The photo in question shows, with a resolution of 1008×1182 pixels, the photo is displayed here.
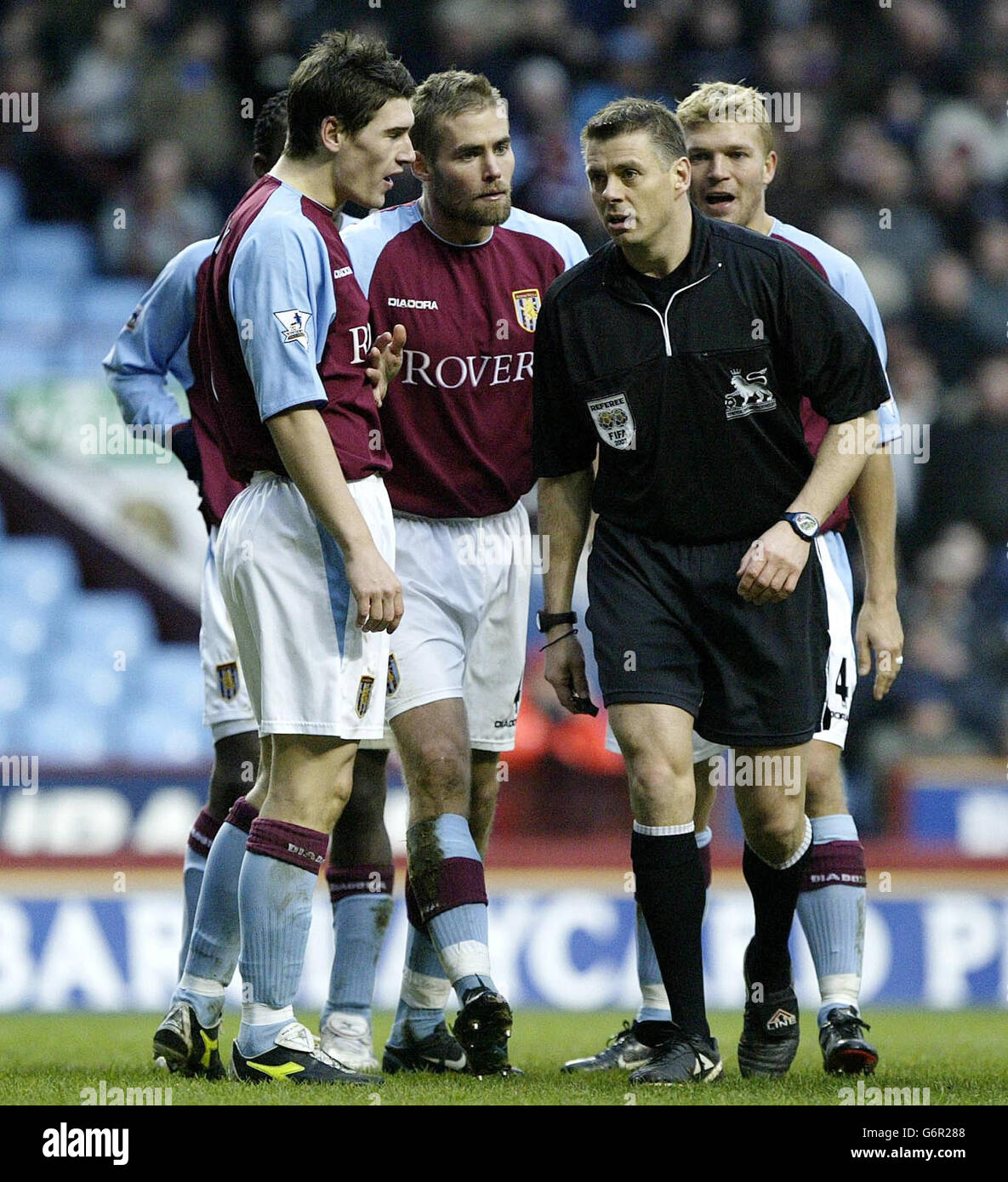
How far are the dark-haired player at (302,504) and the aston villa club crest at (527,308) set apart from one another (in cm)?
72

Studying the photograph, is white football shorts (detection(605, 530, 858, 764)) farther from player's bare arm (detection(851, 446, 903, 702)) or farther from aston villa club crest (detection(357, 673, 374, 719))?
aston villa club crest (detection(357, 673, 374, 719))

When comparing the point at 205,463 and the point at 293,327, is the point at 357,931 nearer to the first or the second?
the point at 205,463

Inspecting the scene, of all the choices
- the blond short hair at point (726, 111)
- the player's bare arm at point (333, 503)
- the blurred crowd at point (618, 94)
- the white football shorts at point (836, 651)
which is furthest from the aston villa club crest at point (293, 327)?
the blurred crowd at point (618, 94)

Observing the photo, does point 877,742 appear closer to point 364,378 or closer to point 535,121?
point 535,121

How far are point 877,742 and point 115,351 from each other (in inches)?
241

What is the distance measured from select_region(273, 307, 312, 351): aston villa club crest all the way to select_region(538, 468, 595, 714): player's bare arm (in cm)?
88

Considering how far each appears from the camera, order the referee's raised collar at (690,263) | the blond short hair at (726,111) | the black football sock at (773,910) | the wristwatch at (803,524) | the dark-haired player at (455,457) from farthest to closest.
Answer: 1. the blond short hair at (726,111)
2. the dark-haired player at (455,457)
3. the black football sock at (773,910)
4. the referee's raised collar at (690,263)
5. the wristwatch at (803,524)

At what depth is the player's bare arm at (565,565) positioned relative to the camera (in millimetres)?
4754

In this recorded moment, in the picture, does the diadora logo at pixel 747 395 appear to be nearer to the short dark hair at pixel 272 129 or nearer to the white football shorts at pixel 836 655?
the white football shorts at pixel 836 655

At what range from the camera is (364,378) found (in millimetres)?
4520

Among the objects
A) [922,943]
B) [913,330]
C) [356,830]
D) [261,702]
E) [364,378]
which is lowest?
[922,943]

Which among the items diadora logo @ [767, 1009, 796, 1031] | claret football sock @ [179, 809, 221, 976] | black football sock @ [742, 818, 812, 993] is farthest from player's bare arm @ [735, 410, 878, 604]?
claret football sock @ [179, 809, 221, 976]

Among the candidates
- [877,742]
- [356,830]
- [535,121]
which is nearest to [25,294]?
[535,121]

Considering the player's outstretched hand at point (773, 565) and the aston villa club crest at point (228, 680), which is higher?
the player's outstretched hand at point (773, 565)
